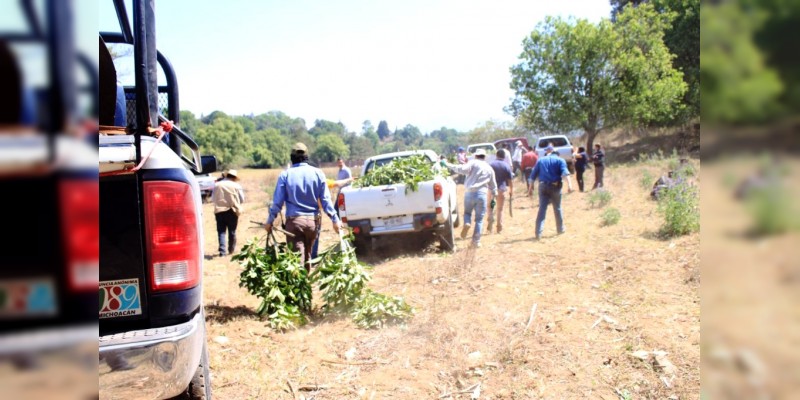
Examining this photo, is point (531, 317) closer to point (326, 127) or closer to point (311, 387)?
point (311, 387)

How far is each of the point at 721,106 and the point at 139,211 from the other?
2.37m

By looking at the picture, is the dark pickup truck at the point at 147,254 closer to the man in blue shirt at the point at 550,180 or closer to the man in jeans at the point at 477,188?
the man in jeans at the point at 477,188

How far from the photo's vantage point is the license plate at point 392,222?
8.85 m

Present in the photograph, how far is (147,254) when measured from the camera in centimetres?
253

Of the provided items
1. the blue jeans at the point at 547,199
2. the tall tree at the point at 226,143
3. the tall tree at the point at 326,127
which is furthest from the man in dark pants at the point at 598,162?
the tall tree at the point at 326,127

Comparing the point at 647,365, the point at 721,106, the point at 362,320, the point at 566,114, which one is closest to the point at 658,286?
the point at 647,365

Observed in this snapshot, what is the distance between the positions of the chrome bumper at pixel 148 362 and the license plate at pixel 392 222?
6314 millimetres

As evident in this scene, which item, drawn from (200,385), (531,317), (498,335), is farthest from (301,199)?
(200,385)

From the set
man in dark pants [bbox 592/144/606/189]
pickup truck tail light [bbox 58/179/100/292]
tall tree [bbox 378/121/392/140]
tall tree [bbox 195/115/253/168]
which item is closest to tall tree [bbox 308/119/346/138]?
tall tree [bbox 378/121/392/140]

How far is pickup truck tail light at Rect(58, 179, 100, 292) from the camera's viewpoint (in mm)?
686

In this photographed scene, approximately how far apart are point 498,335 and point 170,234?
3371 millimetres

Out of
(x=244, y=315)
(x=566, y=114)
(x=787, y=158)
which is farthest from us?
(x=566, y=114)

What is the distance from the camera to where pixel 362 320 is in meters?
5.67

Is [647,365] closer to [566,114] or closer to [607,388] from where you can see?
[607,388]
